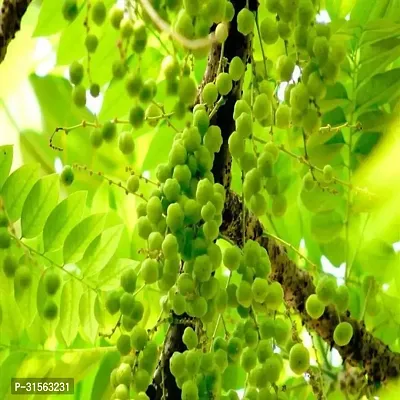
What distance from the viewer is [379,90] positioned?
0.88m

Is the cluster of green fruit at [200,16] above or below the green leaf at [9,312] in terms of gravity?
above

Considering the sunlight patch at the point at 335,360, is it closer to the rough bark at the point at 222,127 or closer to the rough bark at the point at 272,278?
the rough bark at the point at 272,278

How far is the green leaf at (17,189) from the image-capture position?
0.82m

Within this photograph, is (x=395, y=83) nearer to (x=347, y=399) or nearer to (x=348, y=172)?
(x=348, y=172)

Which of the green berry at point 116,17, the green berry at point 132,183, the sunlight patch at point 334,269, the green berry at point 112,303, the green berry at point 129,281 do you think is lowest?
the sunlight patch at point 334,269

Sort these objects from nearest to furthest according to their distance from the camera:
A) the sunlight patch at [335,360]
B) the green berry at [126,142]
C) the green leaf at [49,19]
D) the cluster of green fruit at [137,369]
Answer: the cluster of green fruit at [137,369] < the green berry at [126,142] < the green leaf at [49,19] < the sunlight patch at [335,360]

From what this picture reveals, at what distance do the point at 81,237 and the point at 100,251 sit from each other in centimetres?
3

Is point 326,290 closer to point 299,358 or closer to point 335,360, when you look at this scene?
point 299,358

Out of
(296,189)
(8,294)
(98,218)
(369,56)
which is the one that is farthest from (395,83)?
(8,294)

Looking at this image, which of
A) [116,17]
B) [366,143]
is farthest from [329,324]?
[116,17]

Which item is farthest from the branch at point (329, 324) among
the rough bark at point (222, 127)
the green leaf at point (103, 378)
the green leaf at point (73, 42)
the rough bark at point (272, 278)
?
the green leaf at point (73, 42)

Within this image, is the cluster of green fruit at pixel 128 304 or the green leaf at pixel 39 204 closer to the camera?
the cluster of green fruit at pixel 128 304

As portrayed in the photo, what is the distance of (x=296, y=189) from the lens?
3.19 ft

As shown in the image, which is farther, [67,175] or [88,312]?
[88,312]
